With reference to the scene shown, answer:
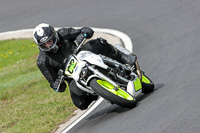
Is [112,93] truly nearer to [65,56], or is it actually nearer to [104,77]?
[104,77]

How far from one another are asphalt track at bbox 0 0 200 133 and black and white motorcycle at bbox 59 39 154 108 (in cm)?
29

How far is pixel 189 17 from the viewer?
12516mm

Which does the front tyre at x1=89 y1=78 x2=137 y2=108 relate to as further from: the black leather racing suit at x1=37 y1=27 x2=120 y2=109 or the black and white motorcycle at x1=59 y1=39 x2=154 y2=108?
the black leather racing suit at x1=37 y1=27 x2=120 y2=109

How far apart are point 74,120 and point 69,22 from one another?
8747 millimetres

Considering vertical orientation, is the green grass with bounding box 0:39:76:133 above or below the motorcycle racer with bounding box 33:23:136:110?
below

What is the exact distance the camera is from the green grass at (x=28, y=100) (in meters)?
9.05

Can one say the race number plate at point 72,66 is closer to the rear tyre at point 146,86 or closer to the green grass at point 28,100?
the rear tyre at point 146,86

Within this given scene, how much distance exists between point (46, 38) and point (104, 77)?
4.02 ft

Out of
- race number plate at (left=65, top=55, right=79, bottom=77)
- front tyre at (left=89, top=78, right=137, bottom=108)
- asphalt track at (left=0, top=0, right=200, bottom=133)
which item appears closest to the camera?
asphalt track at (left=0, top=0, right=200, bottom=133)

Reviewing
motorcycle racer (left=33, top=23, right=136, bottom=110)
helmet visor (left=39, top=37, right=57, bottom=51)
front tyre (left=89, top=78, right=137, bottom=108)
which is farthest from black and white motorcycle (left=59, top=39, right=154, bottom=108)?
helmet visor (left=39, top=37, right=57, bottom=51)

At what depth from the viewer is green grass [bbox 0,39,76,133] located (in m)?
9.05

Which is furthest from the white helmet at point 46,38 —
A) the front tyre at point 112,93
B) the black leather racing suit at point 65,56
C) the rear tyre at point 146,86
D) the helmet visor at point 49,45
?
the rear tyre at point 146,86

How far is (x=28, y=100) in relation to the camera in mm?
11102

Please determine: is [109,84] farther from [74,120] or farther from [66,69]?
[74,120]
